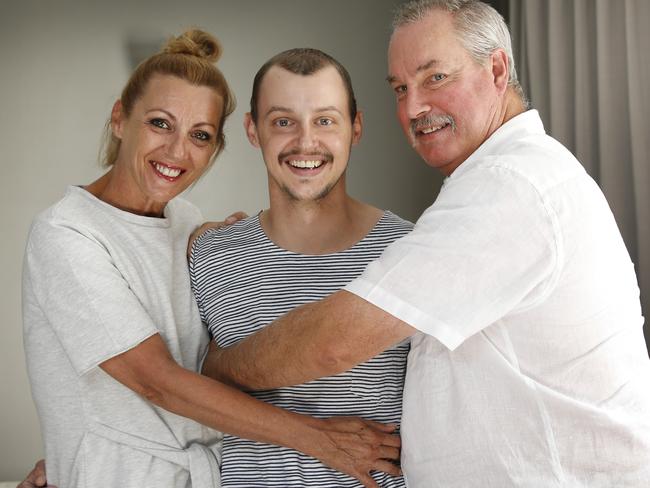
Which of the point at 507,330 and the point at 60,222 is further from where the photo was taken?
the point at 60,222

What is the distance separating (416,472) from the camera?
1.49 metres

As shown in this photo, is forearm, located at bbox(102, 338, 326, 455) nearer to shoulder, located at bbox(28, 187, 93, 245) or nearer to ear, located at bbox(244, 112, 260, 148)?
shoulder, located at bbox(28, 187, 93, 245)

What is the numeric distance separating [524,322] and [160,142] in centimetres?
94

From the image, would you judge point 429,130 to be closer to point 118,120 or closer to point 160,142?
point 160,142

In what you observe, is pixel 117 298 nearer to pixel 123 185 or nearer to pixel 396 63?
pixel 123 185

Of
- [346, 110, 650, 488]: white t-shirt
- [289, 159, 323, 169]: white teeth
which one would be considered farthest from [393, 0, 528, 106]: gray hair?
[289, 159, 323, 169]: white teeth

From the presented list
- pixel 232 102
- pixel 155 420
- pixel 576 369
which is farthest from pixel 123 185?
pixel 576 369

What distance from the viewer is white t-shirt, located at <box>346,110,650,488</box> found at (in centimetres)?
126

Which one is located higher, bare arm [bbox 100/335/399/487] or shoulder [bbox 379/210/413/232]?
shoulder [bbox 379/210/413/232]

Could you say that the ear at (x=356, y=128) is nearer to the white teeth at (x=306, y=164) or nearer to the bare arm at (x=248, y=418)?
the white teeth at (x=306, y=164)

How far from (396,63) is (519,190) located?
0.49 metres

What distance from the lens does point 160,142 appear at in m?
1.84

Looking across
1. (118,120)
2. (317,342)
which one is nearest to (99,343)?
(317,342)

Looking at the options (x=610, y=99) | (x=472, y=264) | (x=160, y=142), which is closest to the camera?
(x=472, y=264)
